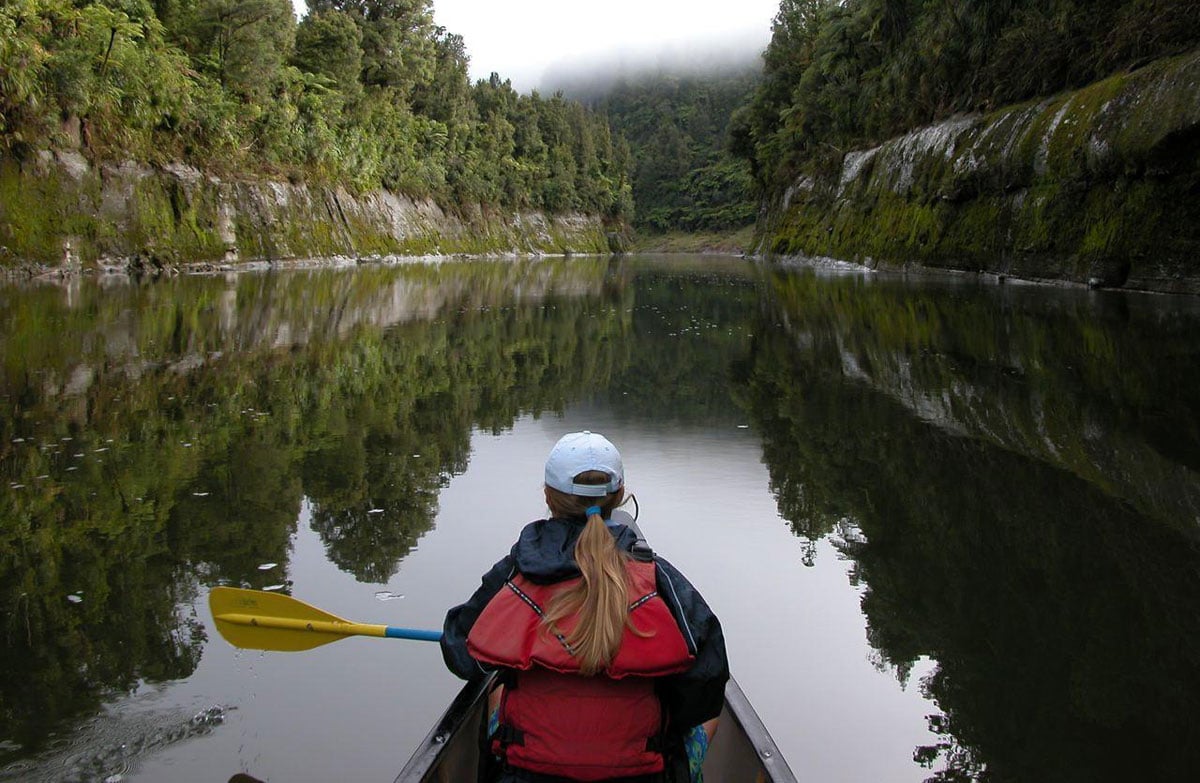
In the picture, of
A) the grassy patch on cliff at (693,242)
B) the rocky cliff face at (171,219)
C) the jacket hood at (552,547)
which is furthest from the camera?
the grassy patch on cliff at (693,242)

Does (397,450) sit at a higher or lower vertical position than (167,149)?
lower

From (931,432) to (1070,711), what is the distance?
15.7ft

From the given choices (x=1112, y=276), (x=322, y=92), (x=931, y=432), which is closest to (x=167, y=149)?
(x=322, y=92)

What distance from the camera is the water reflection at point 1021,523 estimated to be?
362 cm

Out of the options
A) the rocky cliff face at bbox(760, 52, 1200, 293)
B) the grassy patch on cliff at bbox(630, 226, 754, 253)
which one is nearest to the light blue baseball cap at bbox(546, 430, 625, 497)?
the rocky cliff face at bbox(760, 52, 1200, 293)

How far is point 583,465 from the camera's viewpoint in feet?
7.98

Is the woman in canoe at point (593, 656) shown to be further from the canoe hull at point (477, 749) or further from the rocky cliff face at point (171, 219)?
the rocky cliff face at point (171, 219)

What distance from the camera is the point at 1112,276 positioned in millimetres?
20391

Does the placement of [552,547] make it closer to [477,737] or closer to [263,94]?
[477,737]

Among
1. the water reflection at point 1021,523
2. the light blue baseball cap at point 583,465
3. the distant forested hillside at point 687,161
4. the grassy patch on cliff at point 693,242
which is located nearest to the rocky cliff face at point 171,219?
the water reflection at point 1021,523

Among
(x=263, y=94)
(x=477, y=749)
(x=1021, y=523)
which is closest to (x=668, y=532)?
(x=1021, y=523)

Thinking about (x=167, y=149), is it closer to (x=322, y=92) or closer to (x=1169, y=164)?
(x=322, y=92)

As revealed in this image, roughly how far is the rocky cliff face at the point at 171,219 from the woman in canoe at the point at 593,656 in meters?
27.5

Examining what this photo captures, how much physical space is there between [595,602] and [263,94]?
43.6 meters
